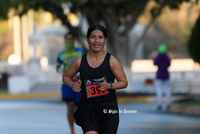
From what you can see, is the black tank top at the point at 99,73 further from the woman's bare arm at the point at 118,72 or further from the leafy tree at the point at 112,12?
the leafy tree at the point at 112,12

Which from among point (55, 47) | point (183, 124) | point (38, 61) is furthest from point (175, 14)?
point (183, 124)

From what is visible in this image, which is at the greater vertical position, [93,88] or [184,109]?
[93,88]

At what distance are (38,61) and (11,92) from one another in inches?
218

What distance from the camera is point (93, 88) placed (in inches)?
212

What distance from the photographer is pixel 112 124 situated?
5461 mm

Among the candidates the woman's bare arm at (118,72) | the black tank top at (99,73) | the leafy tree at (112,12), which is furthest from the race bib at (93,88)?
the leafy tree at (112,12)

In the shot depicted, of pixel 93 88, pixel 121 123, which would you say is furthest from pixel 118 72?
pixel 121 123

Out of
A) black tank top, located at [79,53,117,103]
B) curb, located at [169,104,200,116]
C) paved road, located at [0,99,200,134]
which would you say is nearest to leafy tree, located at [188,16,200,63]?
curb, located at [169,104,200,116]

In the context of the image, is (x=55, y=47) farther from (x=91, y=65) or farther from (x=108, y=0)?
(x=91, y=65)

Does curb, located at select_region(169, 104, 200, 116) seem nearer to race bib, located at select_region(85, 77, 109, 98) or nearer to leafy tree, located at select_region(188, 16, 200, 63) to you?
leafy tree, located at select_region(188, 16, 200, 63)

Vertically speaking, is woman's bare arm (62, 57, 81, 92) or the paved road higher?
woman's bare arm (62, 57, 81, 92)

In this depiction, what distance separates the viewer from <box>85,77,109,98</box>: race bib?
5398 millimetres

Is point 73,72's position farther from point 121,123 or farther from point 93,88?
point 121,123

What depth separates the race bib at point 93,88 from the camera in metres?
5.40
